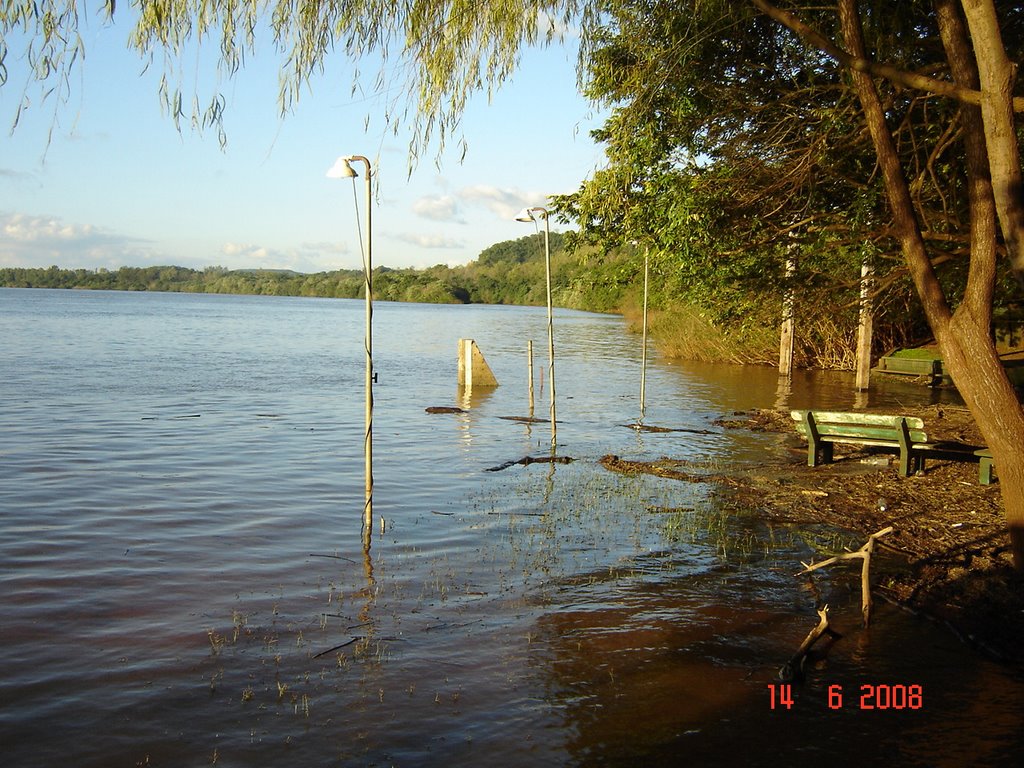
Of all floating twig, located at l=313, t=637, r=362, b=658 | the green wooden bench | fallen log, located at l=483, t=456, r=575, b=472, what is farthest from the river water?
the green wooden bench

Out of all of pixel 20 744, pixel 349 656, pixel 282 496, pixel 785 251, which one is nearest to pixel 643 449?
pixel 785 251

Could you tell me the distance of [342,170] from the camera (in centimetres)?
890

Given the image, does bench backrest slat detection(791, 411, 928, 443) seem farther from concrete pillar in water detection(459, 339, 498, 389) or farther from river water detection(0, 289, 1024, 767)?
concrete pillar in water detection(459, 339, 498, 389)

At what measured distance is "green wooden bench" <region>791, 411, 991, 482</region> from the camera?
1352cm

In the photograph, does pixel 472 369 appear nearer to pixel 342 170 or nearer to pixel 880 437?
pixel 880 437

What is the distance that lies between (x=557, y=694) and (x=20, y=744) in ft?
11.6

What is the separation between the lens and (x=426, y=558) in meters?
10.4

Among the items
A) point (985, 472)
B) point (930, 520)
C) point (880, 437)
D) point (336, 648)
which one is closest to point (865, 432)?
point (880, 437)

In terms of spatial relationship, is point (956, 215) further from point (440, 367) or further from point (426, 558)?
point (440, 367)

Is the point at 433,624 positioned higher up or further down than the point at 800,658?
further down

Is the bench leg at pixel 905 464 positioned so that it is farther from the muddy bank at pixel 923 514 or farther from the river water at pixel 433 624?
the river water at pixel 433 624

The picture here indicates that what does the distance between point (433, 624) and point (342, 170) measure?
426 cm

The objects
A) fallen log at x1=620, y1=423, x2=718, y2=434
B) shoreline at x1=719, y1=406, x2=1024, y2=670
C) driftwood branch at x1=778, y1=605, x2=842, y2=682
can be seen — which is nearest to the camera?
driftwood branch at x1=778, y1=605, x2=842, y2=682

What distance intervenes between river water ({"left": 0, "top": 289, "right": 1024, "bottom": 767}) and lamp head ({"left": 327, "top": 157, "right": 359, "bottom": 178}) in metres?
4.00
